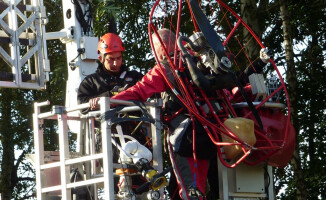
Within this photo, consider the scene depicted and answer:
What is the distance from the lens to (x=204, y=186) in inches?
302

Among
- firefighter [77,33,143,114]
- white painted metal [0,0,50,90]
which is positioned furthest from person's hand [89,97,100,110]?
white painted metal [0,0,50,90]

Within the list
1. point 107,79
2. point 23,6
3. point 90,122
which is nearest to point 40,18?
point 23,6

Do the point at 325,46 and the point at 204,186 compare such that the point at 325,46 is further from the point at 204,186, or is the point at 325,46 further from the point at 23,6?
the point at 204,186

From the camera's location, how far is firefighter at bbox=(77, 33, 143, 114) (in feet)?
28.0

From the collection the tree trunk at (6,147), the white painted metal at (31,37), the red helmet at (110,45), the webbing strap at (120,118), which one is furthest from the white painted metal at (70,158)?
the tree trunk at (6,147)

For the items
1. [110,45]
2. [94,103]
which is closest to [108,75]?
[110,45]

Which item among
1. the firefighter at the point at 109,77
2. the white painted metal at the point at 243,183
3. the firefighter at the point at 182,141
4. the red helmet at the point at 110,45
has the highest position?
the red helmet at the point at 110,45

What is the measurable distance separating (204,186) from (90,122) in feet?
3.73

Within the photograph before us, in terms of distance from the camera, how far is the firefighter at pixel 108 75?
28.0 ft

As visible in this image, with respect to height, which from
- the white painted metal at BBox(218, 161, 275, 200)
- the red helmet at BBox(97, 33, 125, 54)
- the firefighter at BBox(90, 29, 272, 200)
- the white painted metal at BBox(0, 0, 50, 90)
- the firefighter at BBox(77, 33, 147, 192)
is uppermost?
the white painted metal at BBox(0, 0, 50, 90)

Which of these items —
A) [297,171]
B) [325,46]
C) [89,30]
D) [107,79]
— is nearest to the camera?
[107,79]

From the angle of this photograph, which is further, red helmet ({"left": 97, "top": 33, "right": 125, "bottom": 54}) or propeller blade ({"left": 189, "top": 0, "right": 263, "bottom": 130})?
red helmet ({"left": 97, "top": 33, "right": 125, "bottom": 54})

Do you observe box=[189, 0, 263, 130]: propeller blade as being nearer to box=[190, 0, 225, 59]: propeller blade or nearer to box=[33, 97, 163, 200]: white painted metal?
box=[190, 0, 225, 59]: propeller blade

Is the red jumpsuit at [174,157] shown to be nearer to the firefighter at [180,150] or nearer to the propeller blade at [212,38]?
the firefighter at [180,150]
